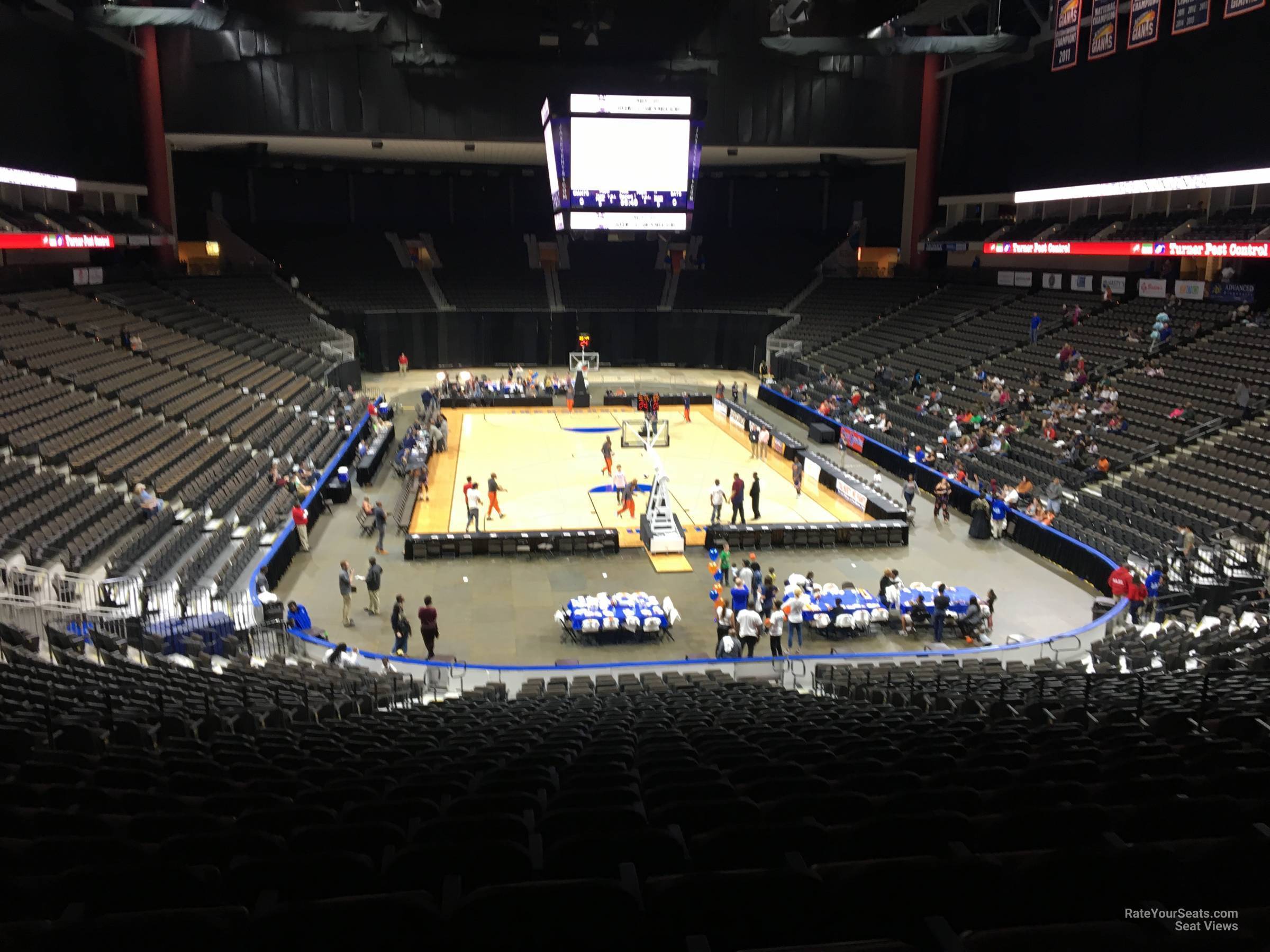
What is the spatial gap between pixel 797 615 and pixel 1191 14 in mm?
25088

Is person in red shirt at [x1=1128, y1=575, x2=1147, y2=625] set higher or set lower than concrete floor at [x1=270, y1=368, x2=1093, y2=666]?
higher

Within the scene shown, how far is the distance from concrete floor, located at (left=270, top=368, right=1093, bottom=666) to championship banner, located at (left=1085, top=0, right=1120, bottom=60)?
1860cm

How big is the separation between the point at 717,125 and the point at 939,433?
2090cm

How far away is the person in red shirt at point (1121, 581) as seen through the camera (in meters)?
19.0

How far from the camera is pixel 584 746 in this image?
7727mm

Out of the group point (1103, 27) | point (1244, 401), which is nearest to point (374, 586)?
point (1244, 401)

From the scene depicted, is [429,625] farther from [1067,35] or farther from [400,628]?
[1067,35]

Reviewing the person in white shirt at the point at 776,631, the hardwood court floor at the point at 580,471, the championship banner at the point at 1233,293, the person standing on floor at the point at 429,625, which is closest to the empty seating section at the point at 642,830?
the person standing on floor at the point at 429,625

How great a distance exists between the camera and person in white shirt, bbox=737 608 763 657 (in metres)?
17.5

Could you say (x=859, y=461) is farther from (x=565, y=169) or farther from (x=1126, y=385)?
(x=565, y=169)

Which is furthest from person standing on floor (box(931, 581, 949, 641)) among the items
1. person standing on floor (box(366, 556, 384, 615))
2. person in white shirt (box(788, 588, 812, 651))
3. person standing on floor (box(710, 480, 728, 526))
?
person standing on floor (box(366, 556, 384, 615))

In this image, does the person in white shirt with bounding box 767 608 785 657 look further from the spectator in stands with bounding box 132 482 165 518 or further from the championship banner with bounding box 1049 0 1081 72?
the championship banner with bounding box 1049 0 1081 72

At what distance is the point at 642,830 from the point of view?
12.8ft

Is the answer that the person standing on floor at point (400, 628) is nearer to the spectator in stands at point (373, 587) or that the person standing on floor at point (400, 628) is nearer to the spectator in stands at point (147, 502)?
the spectator in stands at point (373, 587)
